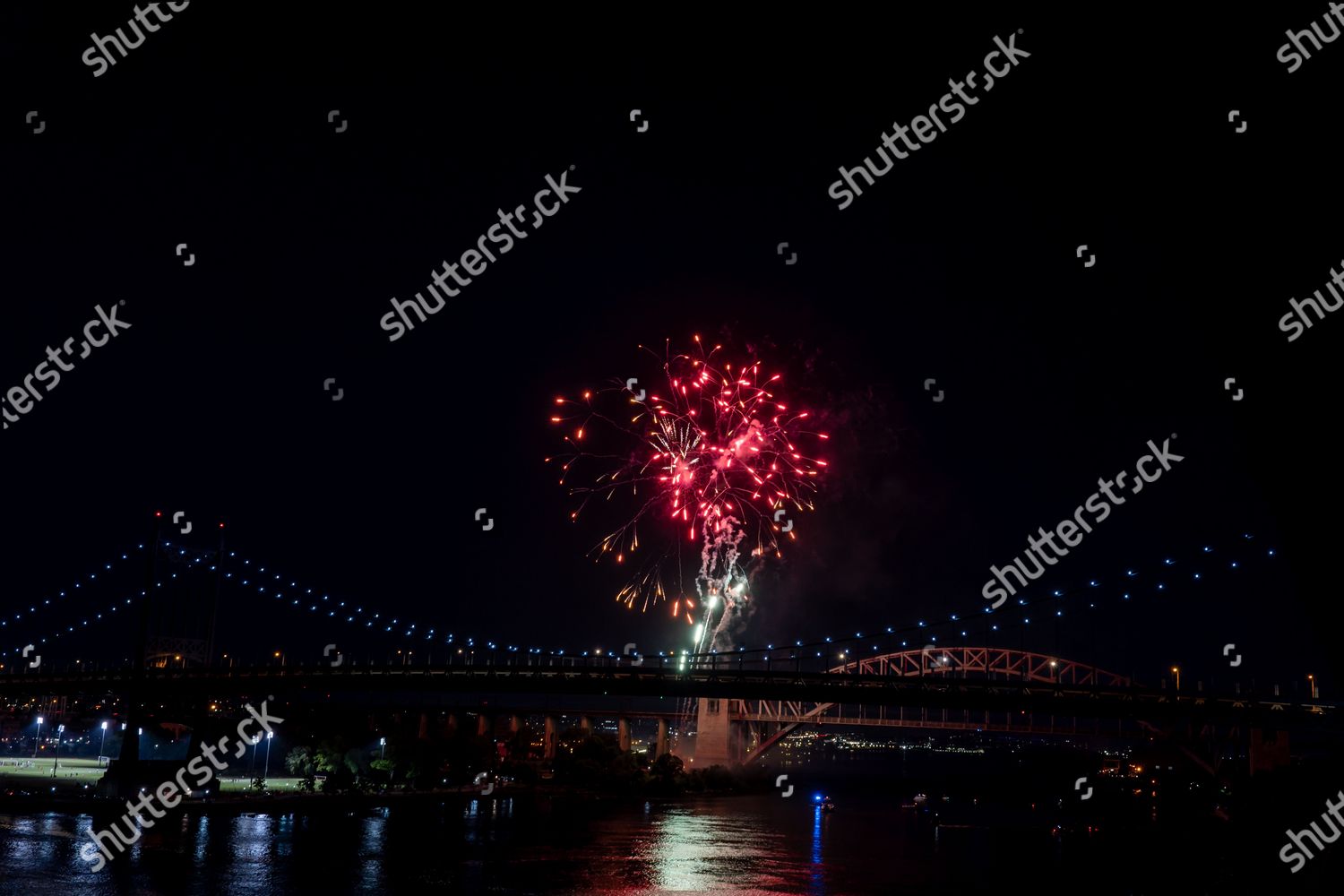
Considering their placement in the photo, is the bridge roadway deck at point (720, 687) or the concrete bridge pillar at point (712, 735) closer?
the bridge roadway deck at point (720, 687)

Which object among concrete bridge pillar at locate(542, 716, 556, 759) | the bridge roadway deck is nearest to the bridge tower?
concrete bridge pillar at locate(542, 716, 556, 759)

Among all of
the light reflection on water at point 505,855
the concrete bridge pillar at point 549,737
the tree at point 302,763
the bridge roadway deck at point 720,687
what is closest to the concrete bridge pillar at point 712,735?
the concrete bridge pillar at point 549,737

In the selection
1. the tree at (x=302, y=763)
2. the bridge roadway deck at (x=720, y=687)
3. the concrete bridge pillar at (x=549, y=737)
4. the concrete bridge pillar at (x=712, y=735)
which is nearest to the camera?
the bridge roadway deck at (x=720, y=687)

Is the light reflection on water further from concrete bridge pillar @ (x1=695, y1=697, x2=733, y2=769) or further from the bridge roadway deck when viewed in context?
concrete bridge pillar @ (x1=695, y1=697, x2=733, y2=769)

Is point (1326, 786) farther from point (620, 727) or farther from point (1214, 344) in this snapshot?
point (620, 727)

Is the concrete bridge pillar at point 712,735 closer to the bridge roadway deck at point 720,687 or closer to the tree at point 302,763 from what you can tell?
the bridge roadway deck at point 720,687

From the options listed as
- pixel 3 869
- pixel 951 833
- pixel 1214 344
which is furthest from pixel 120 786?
pixel 1214 344
